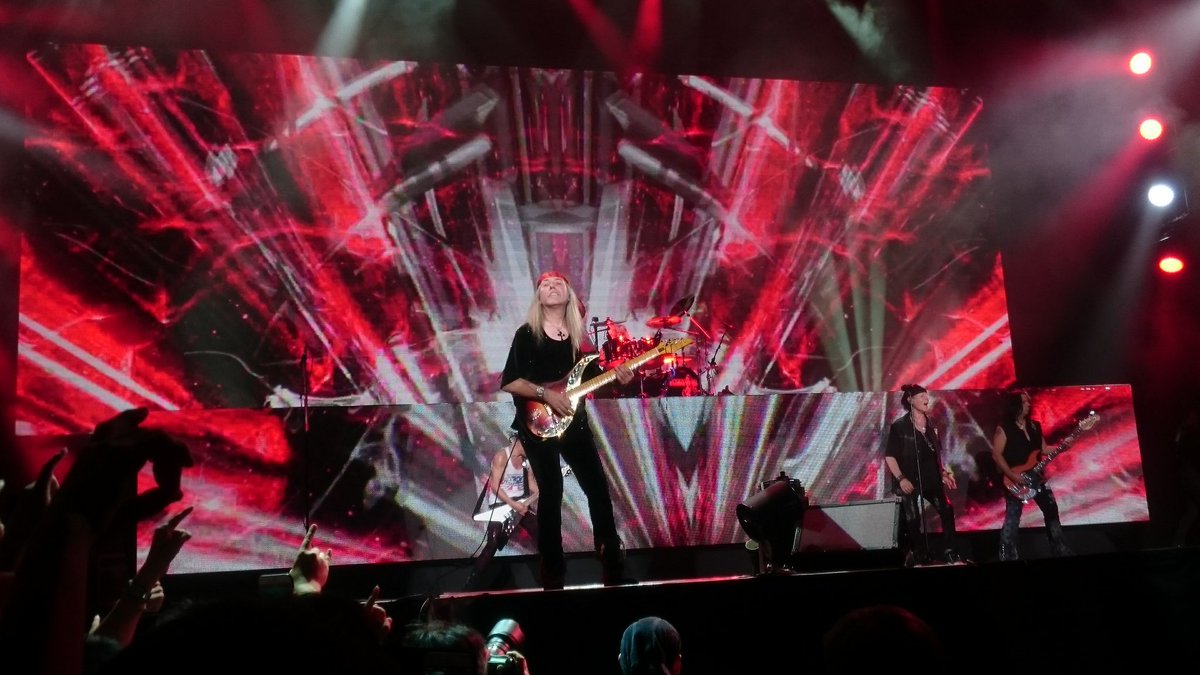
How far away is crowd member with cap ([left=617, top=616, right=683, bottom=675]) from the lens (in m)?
2.81

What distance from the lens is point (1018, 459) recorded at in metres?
7.01

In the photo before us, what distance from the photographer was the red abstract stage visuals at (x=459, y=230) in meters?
6.36

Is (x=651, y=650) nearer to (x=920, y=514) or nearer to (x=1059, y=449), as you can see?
(x=920, y=514)

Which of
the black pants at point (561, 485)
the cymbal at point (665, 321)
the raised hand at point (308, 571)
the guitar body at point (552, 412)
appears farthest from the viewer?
the cymbal at point (665, 321)

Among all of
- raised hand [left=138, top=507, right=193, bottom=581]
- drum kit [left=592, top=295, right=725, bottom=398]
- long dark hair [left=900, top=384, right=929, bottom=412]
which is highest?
drum kit [left=592, top=295, right=725, bottom=398]

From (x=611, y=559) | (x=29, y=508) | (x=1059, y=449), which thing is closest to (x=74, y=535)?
(x=29, y=508)

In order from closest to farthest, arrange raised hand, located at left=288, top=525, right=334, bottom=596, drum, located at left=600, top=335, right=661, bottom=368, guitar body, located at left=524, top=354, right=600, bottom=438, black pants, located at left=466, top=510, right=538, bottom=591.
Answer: raised hand, located at left=288, top=525, right=334, bottom=596
guitar body, located at left=524, top=354, right=600, bottom=438
black pants, located at left=466, top=510, right=538, bottom=591
drum, located at left=600, top=335, right=661, bottom=368

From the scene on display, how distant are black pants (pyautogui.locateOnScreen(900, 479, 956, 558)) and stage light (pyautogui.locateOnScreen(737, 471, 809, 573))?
2533mm

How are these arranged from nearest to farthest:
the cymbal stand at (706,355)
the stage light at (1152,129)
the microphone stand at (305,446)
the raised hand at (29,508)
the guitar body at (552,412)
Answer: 1. the raised hand at (29,508)
2. the guitar body at (552,412)
3. the microphone stand at (305,446)
4. the cymbal stand at (706,355)
5. the stage light at (1152,129)

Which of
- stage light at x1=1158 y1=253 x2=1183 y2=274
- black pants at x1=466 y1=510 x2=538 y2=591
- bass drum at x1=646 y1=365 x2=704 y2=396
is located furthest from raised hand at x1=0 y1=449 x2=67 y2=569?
stage light at x1=1158 y1=253 x2=1183 y2=274

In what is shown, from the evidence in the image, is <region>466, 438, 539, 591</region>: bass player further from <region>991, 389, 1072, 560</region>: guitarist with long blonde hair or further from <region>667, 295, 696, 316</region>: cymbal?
<region>991, 389, 1072, 560</region>: guitarist with long blonde hair

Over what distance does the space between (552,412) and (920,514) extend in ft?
10.0

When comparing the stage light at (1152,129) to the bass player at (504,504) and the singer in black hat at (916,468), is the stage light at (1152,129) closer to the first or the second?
the singer in black hat at (916,468)

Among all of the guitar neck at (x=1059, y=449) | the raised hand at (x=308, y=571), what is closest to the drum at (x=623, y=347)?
the guitar neck at (x=1059, y=449)
